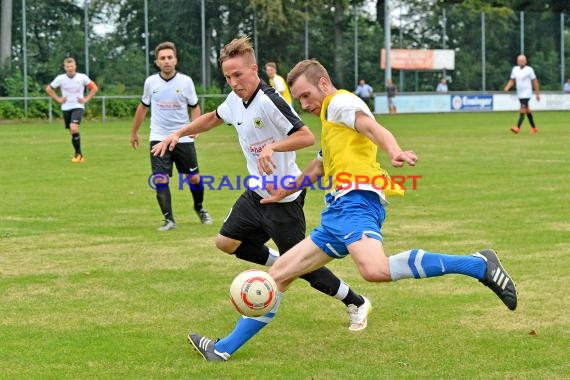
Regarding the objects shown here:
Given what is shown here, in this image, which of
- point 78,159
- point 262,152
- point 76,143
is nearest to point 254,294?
point 262,152

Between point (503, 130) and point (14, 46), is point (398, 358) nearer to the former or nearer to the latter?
point (503, 130)

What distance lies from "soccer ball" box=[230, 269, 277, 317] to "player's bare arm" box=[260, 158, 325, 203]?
732 mm

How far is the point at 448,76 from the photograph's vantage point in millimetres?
49938

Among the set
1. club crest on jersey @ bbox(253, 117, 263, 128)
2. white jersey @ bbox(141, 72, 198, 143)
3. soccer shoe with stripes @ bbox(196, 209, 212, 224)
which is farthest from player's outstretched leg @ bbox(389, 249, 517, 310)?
white jersey @ bbox(141, 72, 198, 143)

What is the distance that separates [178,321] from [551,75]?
157 feet

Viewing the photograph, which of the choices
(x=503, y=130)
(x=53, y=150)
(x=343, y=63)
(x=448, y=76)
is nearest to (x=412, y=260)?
(x=53, y=150)

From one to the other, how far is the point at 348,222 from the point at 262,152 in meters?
0.82

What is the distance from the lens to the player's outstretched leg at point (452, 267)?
222 inches

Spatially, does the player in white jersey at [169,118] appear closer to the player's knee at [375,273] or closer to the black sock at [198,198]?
the black sock at [198,198]

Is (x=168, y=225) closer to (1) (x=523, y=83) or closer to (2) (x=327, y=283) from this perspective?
(2) (x=327, y=283)

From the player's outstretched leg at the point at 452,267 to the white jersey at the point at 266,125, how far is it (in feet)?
4.04

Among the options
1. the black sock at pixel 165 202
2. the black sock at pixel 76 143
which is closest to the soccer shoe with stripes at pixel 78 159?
the black sock at pixel 76 143

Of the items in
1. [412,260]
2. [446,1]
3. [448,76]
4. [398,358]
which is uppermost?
[446,1]

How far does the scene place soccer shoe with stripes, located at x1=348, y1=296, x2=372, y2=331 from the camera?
658 centimetres
